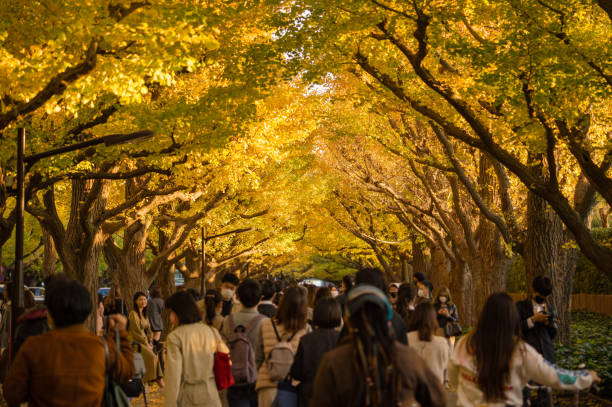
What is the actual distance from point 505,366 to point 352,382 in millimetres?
1677

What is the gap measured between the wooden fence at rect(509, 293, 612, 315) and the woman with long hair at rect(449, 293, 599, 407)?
22.2m

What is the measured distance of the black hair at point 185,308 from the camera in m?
6.59

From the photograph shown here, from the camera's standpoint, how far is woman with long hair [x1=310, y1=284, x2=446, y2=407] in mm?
3270

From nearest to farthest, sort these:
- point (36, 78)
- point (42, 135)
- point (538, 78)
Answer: point (36, 78) → point (538, 78) → point (42, 135)

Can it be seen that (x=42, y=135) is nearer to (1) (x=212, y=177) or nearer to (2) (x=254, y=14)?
(2) (x=254, y=14)

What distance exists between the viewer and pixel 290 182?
99.7 ft

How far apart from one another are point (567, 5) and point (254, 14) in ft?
24.2

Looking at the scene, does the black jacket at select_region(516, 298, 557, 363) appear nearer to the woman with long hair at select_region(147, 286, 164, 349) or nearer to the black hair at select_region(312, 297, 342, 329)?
the black hair at select_region(312, 297, 342, 329)

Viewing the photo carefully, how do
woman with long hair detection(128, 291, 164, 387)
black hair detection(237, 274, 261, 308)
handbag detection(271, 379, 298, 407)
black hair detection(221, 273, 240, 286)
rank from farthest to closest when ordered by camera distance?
1. woman with long hair detection(128, 291, 164, 387)
2. black hair detection(221, 273, 240, 286)
3. black hair detection(237, 274, 261, 308)
4. handbag detection(271, 379, 298, 407)

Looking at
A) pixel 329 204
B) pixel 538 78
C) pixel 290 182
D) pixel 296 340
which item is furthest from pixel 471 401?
pixel 329 204

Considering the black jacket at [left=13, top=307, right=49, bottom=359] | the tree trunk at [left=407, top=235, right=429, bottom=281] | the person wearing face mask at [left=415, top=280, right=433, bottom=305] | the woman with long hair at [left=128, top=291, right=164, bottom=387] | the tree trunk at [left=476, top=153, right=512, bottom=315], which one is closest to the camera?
the black jacket at [left=13, top=307, right=49, bottom=359]

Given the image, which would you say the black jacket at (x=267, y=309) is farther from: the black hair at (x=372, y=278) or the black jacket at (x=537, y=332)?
the black jacket at (x=537, y=332)

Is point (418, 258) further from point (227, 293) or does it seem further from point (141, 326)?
point (227, 293)

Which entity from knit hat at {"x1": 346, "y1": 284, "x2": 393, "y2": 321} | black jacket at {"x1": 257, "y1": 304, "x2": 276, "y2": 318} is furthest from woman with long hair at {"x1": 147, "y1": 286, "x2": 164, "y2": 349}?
knit hat at {"x1": 346, "y1": 284, "x2": 393, "y2": 321}
